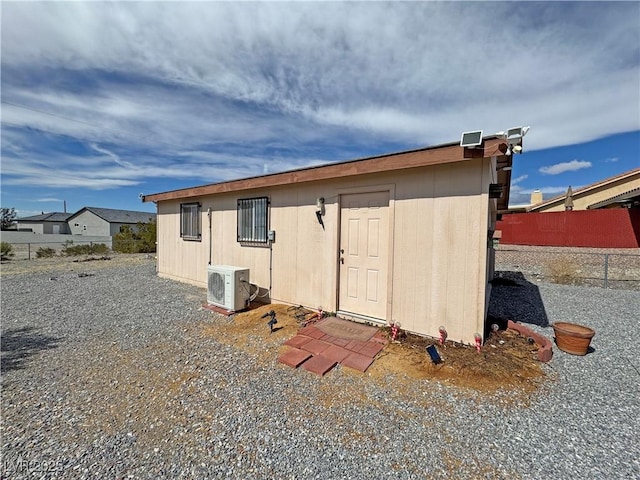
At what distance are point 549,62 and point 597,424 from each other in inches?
232

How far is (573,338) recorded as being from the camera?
127 inches

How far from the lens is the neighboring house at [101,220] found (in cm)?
3090

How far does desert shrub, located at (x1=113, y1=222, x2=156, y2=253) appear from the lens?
637 inches

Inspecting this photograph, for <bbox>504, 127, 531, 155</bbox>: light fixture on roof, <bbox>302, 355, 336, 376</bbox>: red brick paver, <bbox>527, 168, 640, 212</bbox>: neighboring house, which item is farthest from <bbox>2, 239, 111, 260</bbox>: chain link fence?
<bbox>527, 168, 640, 212</bbox>: neighboring house

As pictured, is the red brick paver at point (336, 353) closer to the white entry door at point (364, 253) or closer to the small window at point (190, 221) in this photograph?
the white entry door at point (364, 253)

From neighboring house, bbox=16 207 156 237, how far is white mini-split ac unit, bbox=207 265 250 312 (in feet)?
97.6

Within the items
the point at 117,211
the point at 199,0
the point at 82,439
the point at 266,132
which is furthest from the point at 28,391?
Answer: the point at 117,211

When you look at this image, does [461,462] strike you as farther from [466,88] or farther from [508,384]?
[466,88]

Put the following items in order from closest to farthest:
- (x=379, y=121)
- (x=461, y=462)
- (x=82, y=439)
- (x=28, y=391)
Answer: (x=461, y=462) → (x=82, y=439) → (x=28, y=391) → (x=379, y=121)

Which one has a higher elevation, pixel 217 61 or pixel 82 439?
pixel 217 61

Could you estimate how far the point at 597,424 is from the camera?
6.73ft

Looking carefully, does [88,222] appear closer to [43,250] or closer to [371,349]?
[43,250]

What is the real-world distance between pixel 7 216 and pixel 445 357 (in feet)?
190

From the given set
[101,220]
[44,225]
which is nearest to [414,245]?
[101,220]
